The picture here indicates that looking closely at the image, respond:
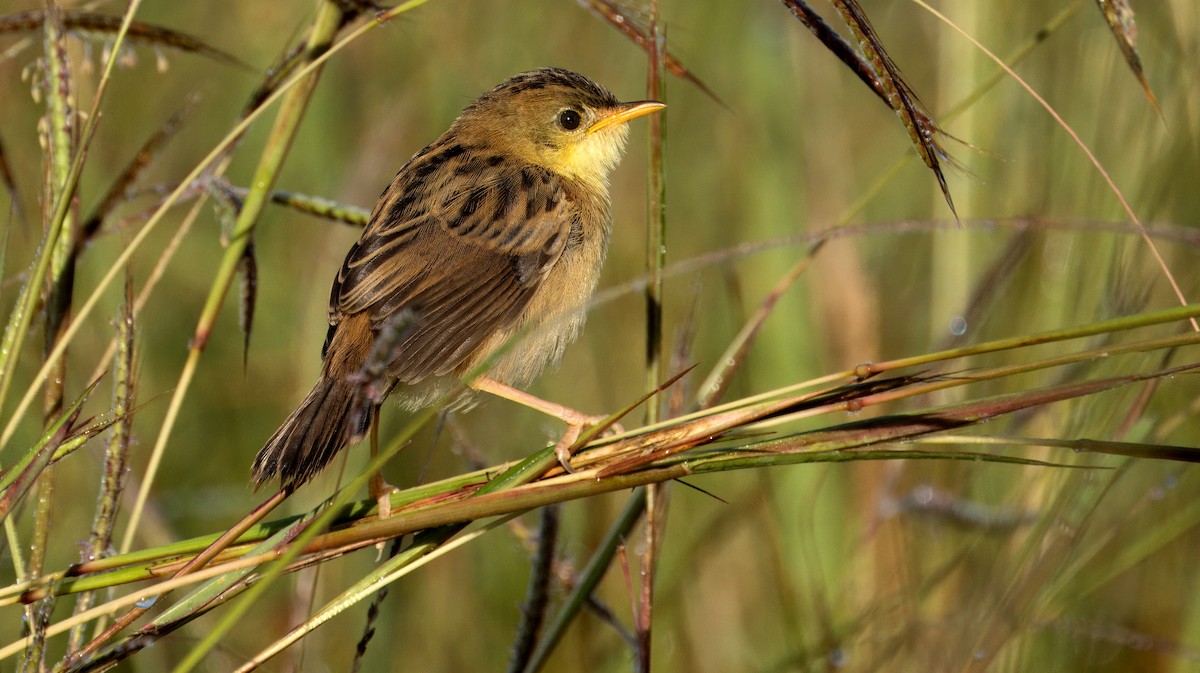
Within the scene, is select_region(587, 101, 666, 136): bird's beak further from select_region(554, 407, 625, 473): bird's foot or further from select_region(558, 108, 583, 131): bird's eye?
select_region(554, 407, 625, 473): bird's foot

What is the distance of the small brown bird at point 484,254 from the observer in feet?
9.02

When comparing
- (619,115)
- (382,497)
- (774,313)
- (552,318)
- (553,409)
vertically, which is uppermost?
(619,115)

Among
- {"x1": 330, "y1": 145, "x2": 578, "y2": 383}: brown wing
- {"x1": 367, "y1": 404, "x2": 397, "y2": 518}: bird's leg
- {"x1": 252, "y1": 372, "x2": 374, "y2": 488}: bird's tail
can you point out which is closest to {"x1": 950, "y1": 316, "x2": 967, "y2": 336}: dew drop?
{"x1": 330, "y1": 145, "x2": 578, "y2": 383}: brown wing

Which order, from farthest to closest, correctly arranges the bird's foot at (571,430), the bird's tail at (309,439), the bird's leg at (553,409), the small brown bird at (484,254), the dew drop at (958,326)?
the dew drop at (958,326) → the small brown bird at (484,254) → the bird's leg at (553,409) → the bird's tail at (309,439) → the bird's foot at (571,430)

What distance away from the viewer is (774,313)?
383cm

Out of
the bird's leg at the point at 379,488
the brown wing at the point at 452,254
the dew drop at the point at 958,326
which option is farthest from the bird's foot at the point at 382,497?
the dew drop at the point at 958,326

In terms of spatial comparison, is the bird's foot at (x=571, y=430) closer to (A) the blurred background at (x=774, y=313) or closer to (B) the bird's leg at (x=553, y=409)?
(B) the bird's leg at (x=553, y=409)

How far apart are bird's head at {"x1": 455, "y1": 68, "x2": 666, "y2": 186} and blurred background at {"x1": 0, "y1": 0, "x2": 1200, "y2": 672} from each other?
1.35 ft

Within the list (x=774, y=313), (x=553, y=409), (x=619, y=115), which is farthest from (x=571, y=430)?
(x=774, y=313)

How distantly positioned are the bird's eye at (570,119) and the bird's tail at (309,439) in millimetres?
1465

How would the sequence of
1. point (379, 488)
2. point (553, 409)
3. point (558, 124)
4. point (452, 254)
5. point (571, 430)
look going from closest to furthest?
point (571, 430)
point (379, 488)
point (553, 409)
point (452, 254)
point (558, 124)

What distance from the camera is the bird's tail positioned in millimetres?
2223

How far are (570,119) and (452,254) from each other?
807 millimetres

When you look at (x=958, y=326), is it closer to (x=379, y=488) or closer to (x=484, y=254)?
(x=484, y=254)
